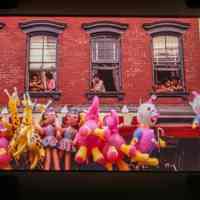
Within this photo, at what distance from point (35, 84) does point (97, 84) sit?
79 centimetres

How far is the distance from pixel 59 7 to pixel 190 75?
6.23 ft

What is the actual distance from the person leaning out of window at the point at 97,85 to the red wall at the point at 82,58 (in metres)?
0.09

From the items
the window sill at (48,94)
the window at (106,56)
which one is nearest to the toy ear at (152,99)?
the window at (106,56)

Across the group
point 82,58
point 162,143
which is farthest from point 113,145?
point 82,58

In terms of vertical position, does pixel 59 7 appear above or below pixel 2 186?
above

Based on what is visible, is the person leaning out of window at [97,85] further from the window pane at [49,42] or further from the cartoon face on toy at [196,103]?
the cartoon face on toy at [196,103]

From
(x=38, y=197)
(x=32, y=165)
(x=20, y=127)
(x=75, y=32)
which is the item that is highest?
(x=75, y=32)

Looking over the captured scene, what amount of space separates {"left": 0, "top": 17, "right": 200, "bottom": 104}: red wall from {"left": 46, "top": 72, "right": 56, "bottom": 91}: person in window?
0.08m

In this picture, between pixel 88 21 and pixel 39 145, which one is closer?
pixel 39 145

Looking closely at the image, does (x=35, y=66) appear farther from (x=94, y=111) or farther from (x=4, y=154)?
(x=4, y=154)

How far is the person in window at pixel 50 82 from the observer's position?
582cm

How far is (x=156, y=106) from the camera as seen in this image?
5.71m

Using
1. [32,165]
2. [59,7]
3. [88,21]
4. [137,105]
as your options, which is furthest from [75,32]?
[32,165]

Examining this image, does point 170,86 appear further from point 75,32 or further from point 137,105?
point 75,32
